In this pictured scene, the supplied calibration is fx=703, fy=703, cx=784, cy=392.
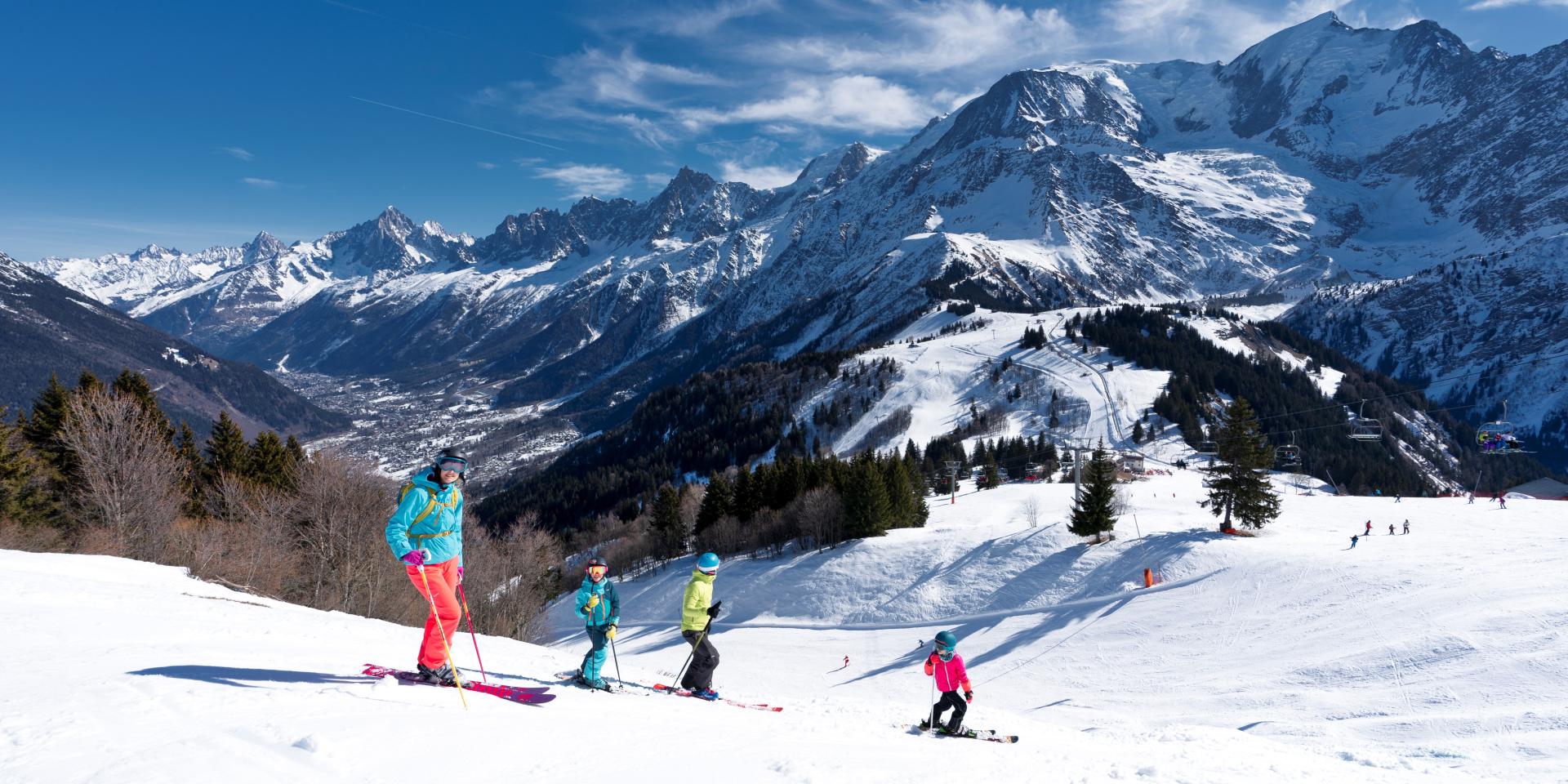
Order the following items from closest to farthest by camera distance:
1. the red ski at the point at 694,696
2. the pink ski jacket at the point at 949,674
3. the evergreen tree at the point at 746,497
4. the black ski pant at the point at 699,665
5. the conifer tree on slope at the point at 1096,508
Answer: the pink ski jacket at the point at 949,674, the red ski at the point at 694,696, the black ski pant at the point at 699,665, the conifer tree on slope at the point at 1096,508, the evergreen tree at the point at 746,497

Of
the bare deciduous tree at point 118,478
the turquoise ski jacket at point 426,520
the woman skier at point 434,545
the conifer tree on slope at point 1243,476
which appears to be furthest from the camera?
the conifer tree on slope at point 1243,476

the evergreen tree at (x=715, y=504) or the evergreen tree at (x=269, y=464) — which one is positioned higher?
the evergreen tree at (x=269, y=464)

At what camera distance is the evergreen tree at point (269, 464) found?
141ft

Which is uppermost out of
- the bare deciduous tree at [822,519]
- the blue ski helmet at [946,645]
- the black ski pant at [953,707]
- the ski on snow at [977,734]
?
the blue ski helmet at [946,645]

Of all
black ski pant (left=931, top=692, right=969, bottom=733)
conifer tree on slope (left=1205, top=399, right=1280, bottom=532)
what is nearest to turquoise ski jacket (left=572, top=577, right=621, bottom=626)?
black ski pant (left=931, top=692, right=969, bottom=733)

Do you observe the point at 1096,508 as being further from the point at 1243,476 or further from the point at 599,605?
the point at 599,605

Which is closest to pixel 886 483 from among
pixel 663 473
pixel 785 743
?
pixel 785 743

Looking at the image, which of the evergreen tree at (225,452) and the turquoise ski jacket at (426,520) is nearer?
the turquoise ski jacket at (426,520)

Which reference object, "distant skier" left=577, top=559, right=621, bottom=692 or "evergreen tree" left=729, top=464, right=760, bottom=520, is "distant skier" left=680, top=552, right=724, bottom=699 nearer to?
"distant skier" left=577, top=559, right=621, bottom=692

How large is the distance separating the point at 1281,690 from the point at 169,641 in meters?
27.9

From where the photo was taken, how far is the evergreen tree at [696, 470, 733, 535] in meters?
73.7

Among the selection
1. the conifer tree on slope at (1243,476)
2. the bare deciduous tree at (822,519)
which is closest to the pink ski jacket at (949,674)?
the conifer tree on slope at (1243,476)

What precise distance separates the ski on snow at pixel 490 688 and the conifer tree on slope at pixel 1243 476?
153 ft

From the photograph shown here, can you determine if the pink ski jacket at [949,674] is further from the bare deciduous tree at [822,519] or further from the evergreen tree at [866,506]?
the bare deciduous tree at [822,519]
